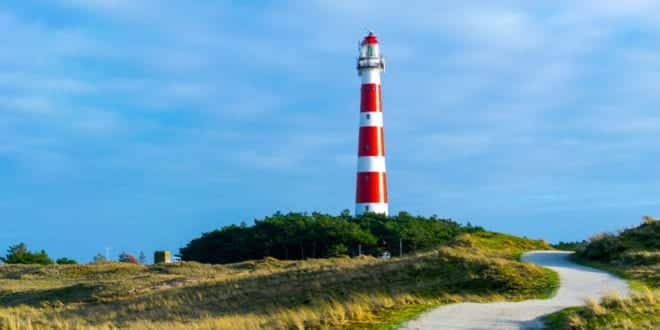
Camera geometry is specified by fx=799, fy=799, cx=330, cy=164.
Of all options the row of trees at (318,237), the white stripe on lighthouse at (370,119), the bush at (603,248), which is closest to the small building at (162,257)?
the row of trees at (318,237)

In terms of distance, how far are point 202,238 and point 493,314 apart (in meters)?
34.3

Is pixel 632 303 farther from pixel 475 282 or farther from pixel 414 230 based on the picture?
pixel 414 230

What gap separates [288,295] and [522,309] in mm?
9117

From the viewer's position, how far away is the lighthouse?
150ft

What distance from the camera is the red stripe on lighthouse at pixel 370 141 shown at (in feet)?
150

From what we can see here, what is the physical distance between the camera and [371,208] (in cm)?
4634

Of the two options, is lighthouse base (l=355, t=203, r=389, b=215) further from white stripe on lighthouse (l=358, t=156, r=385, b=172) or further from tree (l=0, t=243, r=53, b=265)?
tree (l=0, t=243, r=53, b=265)

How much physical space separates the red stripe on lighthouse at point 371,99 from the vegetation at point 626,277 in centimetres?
1755

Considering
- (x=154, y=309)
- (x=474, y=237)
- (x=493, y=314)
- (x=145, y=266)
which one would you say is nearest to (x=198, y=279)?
(x=154, y=309)

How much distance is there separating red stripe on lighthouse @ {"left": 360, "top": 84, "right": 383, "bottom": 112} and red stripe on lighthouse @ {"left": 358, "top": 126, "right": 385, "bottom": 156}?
3.76ft

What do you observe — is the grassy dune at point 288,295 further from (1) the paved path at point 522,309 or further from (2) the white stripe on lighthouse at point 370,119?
(2) the white stripe on lighthouse at point 370,119

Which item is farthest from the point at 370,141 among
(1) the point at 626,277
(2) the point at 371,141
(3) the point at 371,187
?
(1) the point at 626,277

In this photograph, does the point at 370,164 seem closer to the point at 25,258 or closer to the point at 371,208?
the point at 371,208

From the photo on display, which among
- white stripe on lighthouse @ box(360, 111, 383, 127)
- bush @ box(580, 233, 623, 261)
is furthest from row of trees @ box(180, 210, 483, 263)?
→ bush @ box(580, 233, 623, 261)
